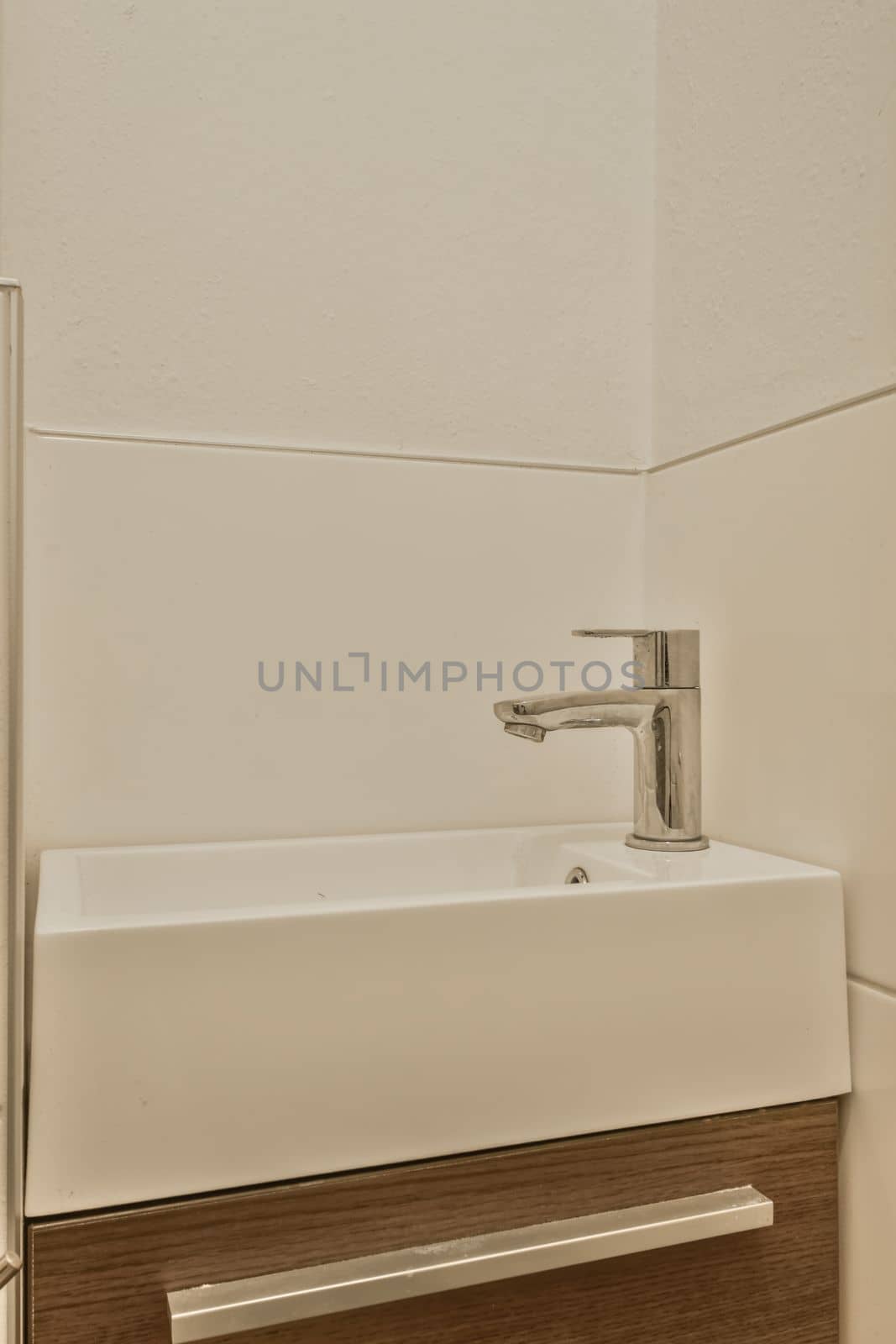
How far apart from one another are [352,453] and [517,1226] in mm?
590

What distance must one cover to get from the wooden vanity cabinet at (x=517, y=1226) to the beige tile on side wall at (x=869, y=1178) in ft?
0.05

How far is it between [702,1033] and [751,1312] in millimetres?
181

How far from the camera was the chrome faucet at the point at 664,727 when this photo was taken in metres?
0.79

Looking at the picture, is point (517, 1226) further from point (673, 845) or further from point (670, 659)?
point (670, 659)

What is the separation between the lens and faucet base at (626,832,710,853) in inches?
30.9

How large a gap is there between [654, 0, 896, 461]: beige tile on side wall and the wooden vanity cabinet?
0.51m

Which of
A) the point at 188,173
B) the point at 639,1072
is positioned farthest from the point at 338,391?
the point at 639,1072

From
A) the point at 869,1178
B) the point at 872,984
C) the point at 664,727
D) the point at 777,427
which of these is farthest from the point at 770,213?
the point at 869,1178

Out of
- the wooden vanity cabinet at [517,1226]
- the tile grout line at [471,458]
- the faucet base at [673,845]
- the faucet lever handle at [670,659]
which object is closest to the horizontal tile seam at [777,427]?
the tile grout line at [471,458]

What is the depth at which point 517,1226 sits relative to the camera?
59 centimetres

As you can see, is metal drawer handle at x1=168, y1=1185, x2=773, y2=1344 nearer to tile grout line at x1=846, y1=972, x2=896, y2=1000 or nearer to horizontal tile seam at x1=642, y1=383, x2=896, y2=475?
tile grout line at x1=846, y1=972, x2=896, y2=1000

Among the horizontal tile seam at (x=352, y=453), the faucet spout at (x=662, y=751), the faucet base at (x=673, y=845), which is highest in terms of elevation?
the horizontal tile seam at (x=352, y=453)

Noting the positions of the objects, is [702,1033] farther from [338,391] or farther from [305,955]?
[338,391]

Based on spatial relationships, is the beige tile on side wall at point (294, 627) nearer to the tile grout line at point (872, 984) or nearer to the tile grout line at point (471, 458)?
the tile grout line at point (471, 458)
